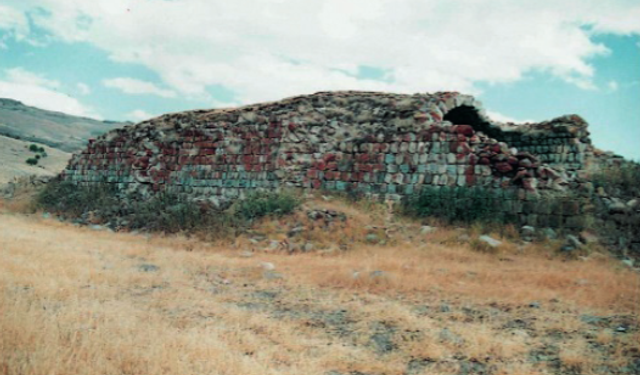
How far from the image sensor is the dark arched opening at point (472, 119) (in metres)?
14.0

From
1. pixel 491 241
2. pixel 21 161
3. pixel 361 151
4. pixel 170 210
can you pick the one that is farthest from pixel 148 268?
pixel 21 161

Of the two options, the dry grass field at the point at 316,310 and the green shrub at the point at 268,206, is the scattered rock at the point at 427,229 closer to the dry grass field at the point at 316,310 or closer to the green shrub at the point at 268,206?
the dry grass field at the point at 316,310

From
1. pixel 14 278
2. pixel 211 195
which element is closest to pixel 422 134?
pixel 211 195

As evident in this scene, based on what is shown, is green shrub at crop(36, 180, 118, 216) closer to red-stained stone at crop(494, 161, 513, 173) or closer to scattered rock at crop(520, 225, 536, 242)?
red-stained stone at crop(494, 161, 513, 173)

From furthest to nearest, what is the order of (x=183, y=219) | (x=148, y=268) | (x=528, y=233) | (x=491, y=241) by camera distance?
(x=183, y=219) → (x=528, y=233) → (x=491, y=241) → (x=148, y=268)

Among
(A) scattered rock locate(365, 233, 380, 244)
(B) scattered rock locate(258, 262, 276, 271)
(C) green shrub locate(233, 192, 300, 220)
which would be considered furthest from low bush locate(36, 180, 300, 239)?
(B) scattered rock locate(258, 262, 276, 271)

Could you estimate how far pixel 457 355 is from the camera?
440cm

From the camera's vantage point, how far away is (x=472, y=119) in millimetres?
14398

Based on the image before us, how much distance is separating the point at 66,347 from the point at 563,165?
13287 millimetres

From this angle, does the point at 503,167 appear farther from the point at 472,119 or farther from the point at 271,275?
the point at 271,275

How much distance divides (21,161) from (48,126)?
35364 millimetres

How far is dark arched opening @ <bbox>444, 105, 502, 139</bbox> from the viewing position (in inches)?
553

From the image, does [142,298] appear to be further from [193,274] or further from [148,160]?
[148,160]

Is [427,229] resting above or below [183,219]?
above
